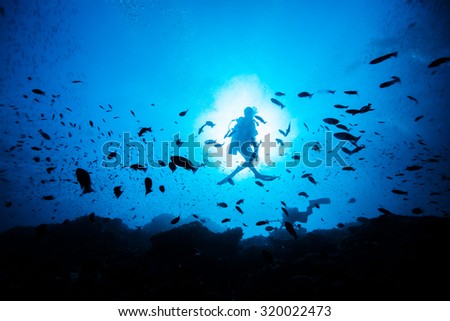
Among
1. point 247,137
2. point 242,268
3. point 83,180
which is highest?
point 247,137

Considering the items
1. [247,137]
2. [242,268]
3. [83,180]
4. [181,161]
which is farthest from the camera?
[247,137]

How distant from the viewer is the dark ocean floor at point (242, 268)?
582cm

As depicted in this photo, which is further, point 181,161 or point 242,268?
point 242,268

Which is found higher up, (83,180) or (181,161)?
(181,161)

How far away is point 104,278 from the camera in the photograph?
755cm

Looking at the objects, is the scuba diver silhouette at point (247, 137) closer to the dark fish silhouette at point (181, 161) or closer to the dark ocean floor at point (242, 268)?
the dark ocean floor at point (242, 268)

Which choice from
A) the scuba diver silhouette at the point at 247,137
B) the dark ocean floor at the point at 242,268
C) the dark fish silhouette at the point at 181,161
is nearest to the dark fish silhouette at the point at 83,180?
the dark fish silhouette at the point at 181,161

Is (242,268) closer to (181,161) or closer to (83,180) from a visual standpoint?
(181,161)

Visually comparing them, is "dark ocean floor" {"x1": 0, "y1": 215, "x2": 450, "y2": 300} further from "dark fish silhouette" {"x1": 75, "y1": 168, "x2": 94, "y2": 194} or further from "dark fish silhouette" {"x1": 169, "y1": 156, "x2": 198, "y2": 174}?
"dark fish silhouette" {"x1": 169, "y1": 156, "x2": 198, "y2": 174}

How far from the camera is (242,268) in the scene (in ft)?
29.6

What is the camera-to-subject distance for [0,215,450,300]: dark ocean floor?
5.82 meters

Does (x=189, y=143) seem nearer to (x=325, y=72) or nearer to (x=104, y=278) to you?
(x=325, y=72)

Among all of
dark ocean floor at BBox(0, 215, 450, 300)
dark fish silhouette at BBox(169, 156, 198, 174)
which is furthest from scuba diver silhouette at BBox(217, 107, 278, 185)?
dark fish silhouette at BBox(169, 156, 198, 174)

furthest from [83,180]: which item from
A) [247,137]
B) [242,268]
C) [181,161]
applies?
[247,137]
